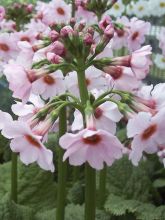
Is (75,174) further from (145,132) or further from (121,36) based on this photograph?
(145,132)

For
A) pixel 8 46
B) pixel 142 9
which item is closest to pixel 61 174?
pixel 8 46

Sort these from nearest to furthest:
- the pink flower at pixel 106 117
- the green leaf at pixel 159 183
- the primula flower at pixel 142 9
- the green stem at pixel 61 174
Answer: the pink flower at pixel 106 117
the green stem at pixel 61 174
the green leaf at pixel 159 183
the primula flower at pixel 142 9

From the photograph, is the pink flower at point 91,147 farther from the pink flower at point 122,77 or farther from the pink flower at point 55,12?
the pink flower at point 55,12

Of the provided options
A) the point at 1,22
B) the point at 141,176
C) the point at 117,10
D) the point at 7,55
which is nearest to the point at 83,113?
the point at 7,55

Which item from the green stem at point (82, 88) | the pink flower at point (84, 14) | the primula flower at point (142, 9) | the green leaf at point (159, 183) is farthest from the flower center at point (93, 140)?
the primula flower at point (142, 9)

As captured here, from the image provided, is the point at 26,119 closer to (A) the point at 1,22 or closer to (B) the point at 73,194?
(B) the point at 73,194

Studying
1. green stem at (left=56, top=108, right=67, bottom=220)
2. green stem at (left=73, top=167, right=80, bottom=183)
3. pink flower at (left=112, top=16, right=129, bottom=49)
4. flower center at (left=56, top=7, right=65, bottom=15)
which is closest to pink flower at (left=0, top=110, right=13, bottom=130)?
green stem at (left=56, top=108, right=67, bottom=220)
